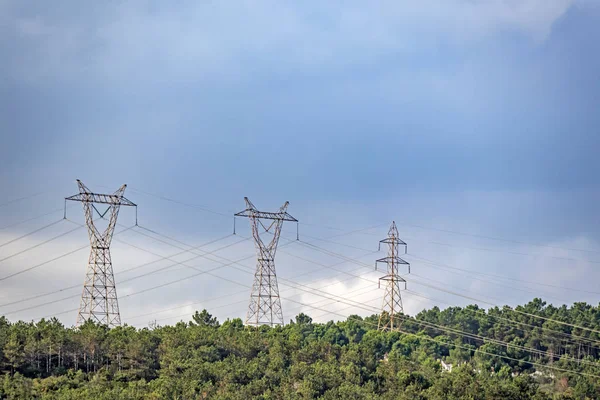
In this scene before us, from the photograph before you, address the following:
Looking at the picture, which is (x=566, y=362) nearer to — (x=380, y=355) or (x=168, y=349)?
(x=380, y=355)

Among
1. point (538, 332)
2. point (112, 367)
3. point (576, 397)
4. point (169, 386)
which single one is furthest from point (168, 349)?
point (538, 332)

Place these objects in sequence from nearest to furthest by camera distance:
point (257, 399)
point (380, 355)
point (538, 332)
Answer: point (257, 399) → point (380, 355) → point (538, 332)

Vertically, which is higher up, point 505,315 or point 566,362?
point 505,315

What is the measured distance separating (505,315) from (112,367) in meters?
79.9

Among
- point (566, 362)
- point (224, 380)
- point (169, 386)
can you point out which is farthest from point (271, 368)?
point (566, 362)

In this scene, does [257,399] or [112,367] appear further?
[112,367]

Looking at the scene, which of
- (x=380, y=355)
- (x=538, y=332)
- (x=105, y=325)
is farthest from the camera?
(x=538, y=332)

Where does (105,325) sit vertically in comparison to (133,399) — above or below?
above

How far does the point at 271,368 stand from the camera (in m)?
80.9

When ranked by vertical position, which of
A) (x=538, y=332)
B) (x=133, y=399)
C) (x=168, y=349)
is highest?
(x=538, y=332)

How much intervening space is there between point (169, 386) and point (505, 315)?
84082 mm

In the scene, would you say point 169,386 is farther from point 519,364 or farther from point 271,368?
point 519,364

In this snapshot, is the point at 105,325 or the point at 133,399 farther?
the point at 105,325

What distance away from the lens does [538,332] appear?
13800cm
